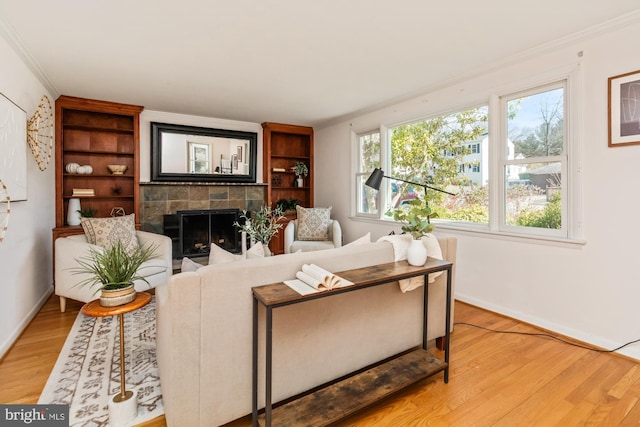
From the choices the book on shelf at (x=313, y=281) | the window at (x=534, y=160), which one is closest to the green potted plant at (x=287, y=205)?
the window at (x=534, y=160)

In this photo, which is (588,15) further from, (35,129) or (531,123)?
(35,129)

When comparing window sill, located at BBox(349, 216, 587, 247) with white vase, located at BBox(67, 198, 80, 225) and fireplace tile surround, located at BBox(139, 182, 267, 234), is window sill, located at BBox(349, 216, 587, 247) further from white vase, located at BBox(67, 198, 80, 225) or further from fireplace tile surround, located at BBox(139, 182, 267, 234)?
white vase, located at BBox(67, 198, 80, 225)

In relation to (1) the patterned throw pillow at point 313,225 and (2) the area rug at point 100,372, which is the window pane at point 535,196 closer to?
(1) the patterned throw pillow at point 313,225

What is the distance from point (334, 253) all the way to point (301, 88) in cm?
247

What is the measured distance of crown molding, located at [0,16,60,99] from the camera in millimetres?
2252

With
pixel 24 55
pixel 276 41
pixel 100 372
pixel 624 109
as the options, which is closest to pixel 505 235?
pixel 624 109

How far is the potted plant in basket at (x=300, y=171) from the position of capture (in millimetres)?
5695

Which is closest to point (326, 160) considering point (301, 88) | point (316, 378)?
point (301, 88)

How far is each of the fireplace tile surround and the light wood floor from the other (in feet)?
7.24

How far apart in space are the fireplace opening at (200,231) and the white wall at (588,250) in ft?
11.7

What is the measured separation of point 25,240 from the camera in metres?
2.75

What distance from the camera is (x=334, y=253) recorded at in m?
1.75

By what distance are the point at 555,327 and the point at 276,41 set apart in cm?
322

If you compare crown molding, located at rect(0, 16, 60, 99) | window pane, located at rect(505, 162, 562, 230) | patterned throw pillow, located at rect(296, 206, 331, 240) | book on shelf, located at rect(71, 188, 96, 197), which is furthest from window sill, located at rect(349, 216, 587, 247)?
book on shelf, located at rect(71, 188, 96, 197)
